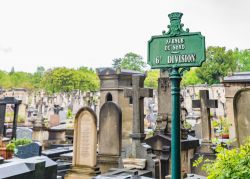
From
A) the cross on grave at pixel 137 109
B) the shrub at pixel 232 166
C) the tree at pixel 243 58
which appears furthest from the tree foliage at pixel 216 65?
the shrub at pixel 232 166

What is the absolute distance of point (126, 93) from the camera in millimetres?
7410

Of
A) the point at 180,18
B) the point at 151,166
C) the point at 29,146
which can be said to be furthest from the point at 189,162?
the point at 180,18

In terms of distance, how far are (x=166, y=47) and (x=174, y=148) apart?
1109 mm

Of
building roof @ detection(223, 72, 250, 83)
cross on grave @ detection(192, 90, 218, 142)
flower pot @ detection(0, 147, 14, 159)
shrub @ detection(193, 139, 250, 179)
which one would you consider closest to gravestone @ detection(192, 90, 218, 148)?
cross on grave @ detection(192, 90, 218, 142)

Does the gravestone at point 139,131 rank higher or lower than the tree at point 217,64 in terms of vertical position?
lower

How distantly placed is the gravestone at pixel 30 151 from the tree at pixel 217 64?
4684 cm

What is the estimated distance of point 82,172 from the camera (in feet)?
20.2

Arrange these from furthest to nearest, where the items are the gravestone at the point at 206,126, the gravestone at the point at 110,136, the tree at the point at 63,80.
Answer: the tree at the point at 63,80, the gravestone at the point at 206,126, the gravestone at the point at 110,136

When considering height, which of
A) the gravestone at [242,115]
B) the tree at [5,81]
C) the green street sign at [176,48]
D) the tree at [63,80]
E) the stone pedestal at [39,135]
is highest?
the tree at [5,81]

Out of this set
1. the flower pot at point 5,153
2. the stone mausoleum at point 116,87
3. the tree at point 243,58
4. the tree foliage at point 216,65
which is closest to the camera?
the flower pot at point 5,153

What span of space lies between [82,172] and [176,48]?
4.66m

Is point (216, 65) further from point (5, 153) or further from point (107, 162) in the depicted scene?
point (5, 153)

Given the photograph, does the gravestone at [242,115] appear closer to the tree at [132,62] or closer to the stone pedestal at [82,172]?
the stone pedestal at [82,172]

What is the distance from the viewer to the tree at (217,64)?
4906cm
